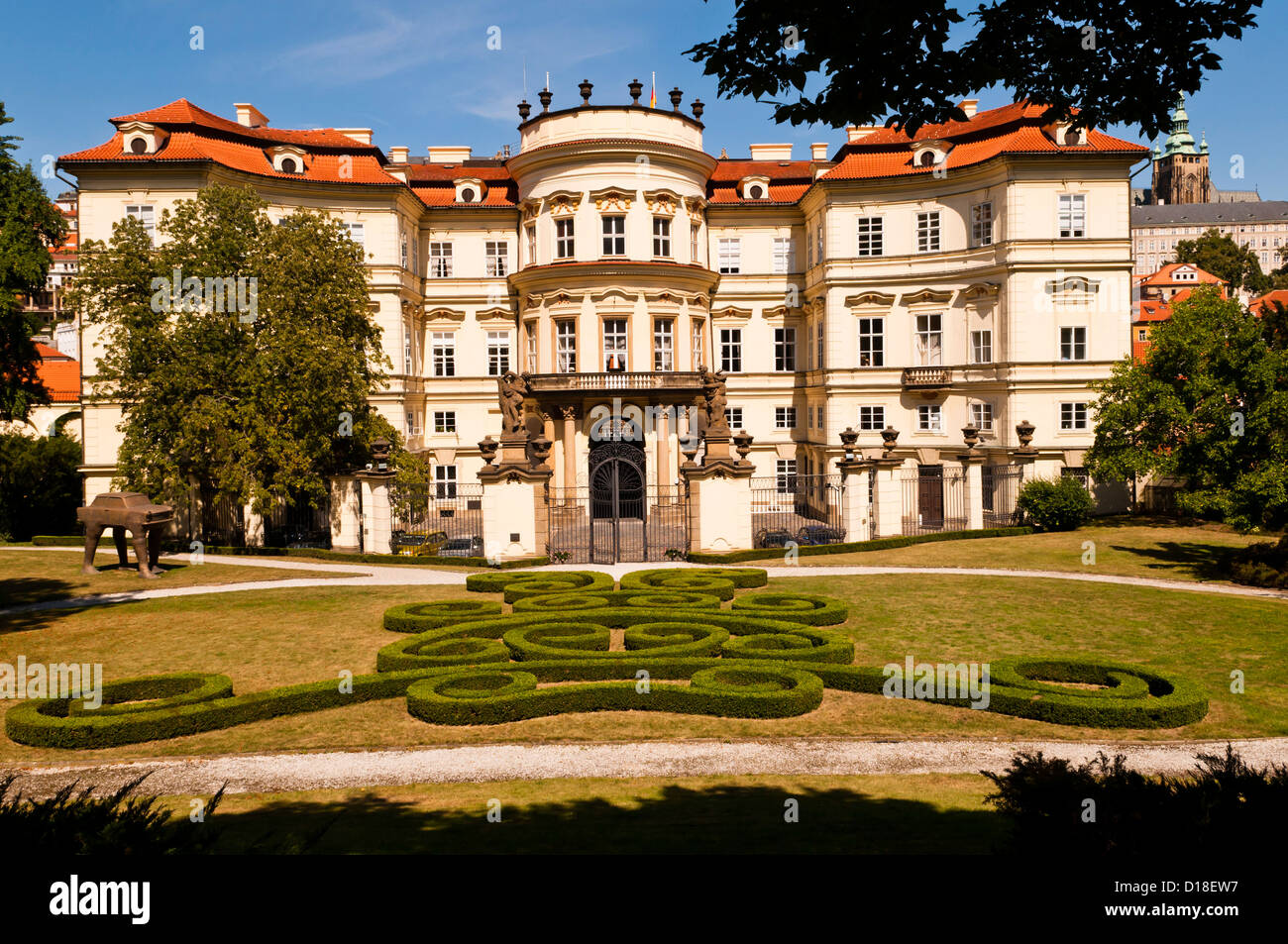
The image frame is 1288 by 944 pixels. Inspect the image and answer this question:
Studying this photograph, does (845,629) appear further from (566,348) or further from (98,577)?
(566,348)

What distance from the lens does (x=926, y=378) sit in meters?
44.0

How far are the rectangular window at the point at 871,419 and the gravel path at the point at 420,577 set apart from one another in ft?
62.7

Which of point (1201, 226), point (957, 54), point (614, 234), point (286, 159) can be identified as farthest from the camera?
point (1201, 226)

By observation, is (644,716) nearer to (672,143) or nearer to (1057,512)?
(1057,512)

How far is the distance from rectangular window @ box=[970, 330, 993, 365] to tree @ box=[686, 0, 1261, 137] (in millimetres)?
36294

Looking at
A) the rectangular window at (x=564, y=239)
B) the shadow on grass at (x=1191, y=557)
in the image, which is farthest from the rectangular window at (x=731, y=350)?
the shadow on grass at (x=1191, y=557)

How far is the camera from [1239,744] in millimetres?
11977

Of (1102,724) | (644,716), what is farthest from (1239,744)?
(644,716)

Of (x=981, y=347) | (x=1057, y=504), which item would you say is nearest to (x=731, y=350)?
(x=981, y=347)

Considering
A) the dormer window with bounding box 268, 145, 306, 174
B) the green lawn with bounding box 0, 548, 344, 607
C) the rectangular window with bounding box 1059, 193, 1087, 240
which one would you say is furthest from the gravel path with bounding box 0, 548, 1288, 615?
the dormer window with bounding box 268, 145, 306, 174

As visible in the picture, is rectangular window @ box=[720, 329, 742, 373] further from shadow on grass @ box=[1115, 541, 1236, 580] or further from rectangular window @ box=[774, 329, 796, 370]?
shadow on grass @ box=[1115, 541, 1236, 580]

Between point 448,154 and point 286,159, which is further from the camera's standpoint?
point 448,154

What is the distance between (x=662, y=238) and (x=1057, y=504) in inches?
954

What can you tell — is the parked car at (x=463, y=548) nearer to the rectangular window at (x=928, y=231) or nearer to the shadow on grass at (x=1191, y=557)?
the shadow on grass at (x=1191, y=557)
